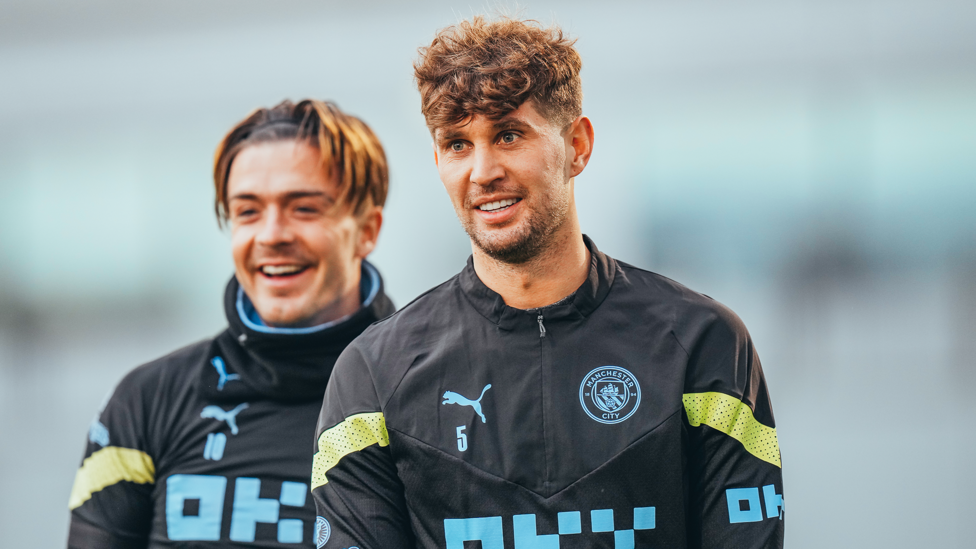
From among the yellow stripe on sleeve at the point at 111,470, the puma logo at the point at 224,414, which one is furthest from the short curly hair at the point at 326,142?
the yellow stripe on sleeve at the point at 111,470

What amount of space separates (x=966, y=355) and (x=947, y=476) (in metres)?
0.89

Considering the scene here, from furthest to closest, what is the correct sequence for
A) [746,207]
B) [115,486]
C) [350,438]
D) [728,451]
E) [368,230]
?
[746,207], [368,230], [115,486], [350,438], [728,451]

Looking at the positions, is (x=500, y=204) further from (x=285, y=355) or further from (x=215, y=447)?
(x=215, y=447)

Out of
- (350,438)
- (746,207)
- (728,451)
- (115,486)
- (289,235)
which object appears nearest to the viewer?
(728,451)

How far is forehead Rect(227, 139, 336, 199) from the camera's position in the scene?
229cm

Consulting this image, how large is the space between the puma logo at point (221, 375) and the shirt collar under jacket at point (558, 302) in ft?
3.10

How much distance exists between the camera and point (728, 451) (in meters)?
1.50

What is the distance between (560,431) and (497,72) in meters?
0.70

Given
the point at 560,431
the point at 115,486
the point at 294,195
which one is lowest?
the point at 115,486

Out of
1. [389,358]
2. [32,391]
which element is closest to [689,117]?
[389,358]

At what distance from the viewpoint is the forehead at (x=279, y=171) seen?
2285 mm

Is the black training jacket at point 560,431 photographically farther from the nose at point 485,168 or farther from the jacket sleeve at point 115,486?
the jacket sleeve at point 115,486

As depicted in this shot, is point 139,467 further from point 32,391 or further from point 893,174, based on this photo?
point 893,174

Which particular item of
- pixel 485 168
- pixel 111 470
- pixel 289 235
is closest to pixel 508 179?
pixel 485 168
